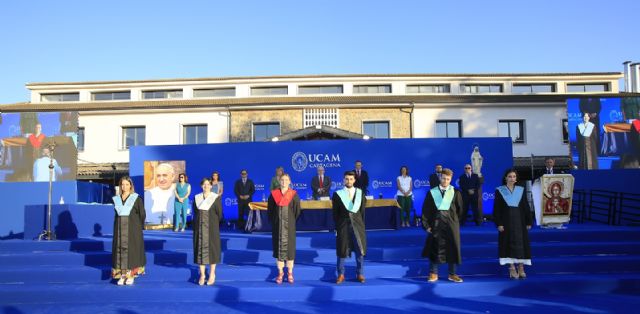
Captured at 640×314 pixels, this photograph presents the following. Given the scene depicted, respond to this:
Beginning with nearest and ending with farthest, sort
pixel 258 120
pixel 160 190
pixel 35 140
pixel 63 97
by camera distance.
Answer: pixel 160 190, pixel 35 140, pixel 258 120, pixel 63 97

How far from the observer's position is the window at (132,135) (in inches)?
947

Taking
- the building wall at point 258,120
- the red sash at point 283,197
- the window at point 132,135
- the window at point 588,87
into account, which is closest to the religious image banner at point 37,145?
the window at point 132,135

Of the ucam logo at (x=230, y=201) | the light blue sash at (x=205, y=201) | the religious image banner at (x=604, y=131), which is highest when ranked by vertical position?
the religious image banner at (x=604, y=131)

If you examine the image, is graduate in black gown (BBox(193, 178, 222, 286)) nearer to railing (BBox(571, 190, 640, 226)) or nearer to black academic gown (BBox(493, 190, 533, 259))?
black academic gown (BBox(493, 190, 533, 259))

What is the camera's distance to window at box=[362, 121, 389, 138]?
2353cm

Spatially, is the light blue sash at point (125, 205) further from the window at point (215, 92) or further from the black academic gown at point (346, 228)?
the window at point (215, 92)

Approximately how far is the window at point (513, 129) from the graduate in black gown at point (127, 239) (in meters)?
20.1

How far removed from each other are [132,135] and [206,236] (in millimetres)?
18517

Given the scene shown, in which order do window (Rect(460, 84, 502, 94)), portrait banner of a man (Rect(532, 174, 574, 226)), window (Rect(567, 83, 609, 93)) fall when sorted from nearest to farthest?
portrait banner of a man (Rect(532, 174, 574, 226))
window (Rect(460, 84, 502, 94))
window (Rect(567, 83, 609, 93))

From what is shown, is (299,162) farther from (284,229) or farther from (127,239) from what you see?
(127,239)

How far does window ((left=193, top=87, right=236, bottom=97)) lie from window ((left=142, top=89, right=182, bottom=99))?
1.10 meters

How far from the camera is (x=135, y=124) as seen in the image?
2397 centimetres

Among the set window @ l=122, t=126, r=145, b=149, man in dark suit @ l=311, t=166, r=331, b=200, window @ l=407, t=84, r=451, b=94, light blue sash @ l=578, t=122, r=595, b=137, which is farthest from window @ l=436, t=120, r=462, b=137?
window @ l=122, t=126, r=145, b=149

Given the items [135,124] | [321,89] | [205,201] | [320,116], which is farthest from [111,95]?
[205,201]
